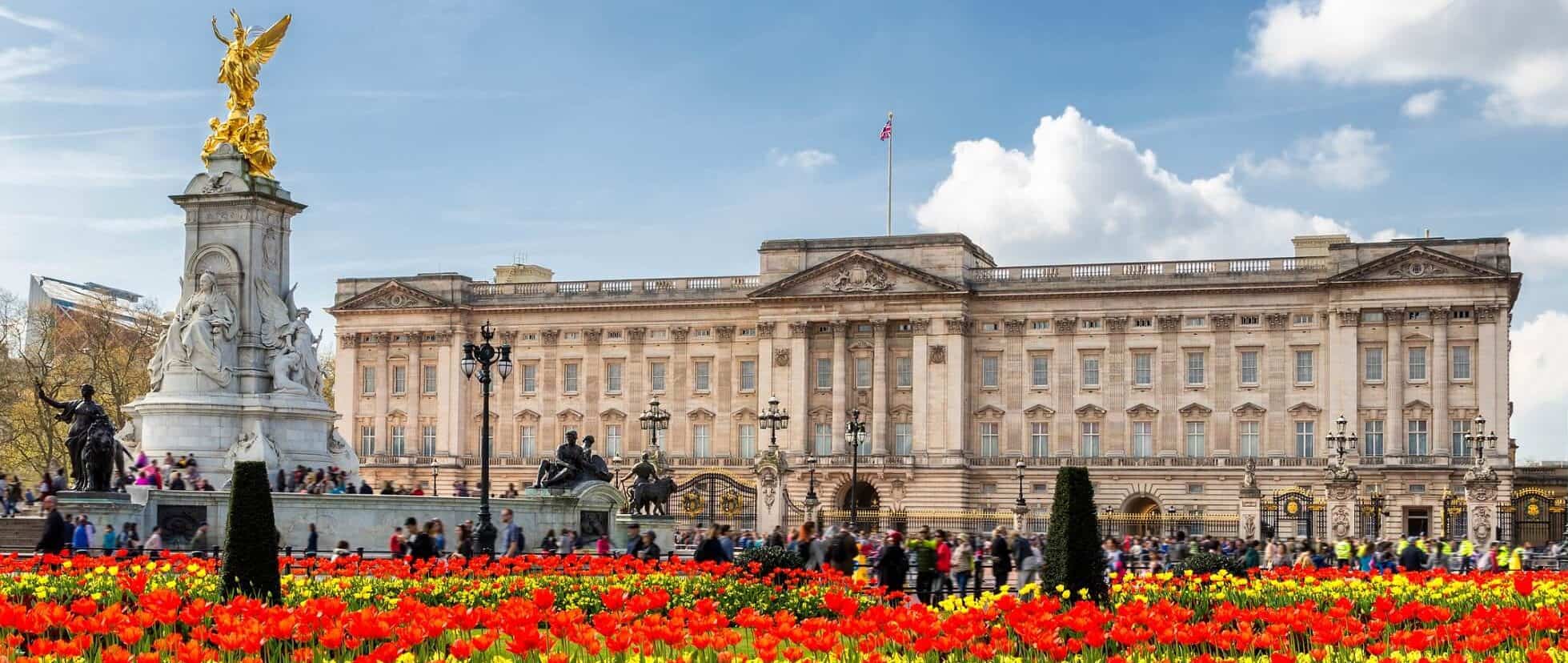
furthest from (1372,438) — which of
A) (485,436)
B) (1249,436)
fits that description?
(485,436)

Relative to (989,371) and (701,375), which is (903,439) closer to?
(989,371)

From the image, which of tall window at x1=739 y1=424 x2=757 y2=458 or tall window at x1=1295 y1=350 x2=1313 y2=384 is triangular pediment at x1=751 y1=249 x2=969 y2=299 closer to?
tall window at x1=739 y1=424 x2=757 y2=458

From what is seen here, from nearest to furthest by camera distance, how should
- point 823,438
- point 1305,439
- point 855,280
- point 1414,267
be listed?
point 1414,267, point 1305,439, point 855,280, point 823,438

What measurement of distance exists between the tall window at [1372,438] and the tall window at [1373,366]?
1.72m

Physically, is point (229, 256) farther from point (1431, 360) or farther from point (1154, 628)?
point (1431, 360)

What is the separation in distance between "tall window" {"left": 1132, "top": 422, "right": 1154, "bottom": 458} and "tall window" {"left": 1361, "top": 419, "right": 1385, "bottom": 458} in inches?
340

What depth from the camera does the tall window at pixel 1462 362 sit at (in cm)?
7494

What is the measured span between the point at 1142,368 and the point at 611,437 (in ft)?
79.4

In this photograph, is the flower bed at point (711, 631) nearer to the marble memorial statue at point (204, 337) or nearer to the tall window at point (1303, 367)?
the marble memorial statue at point (204, 337)

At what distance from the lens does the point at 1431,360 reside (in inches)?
2963

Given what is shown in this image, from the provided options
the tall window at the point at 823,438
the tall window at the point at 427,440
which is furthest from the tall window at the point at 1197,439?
the tall window at the point at 427,440

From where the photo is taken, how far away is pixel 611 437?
8575 cm

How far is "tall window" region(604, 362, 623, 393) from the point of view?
282 ft

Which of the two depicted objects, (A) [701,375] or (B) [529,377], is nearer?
(A) [701,375]
